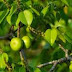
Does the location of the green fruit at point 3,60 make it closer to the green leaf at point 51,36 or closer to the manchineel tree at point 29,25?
the manchineel tree at point 29,25

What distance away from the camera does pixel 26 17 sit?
2.25 meters

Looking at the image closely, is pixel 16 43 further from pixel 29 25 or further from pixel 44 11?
pixel 44 11

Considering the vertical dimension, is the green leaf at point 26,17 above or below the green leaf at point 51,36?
above

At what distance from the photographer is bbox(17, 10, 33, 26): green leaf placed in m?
2.25

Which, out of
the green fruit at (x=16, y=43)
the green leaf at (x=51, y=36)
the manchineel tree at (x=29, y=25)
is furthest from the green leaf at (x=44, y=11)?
the green fruit at (x=16, y=43)

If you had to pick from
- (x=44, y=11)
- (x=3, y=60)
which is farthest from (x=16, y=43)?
(x=44, y=11)

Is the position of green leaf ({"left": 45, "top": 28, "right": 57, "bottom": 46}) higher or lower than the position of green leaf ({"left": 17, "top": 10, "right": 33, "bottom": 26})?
lower

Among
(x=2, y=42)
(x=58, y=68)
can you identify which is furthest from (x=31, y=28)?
(x=2, y=42)

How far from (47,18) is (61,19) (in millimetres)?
194

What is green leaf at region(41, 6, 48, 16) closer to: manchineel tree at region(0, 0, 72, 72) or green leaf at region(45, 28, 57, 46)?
manchineel tree at region(0, 0, 72, 72)

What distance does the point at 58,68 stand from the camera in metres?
3.21

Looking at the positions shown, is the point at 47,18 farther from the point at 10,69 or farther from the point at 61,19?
the point at 10,69

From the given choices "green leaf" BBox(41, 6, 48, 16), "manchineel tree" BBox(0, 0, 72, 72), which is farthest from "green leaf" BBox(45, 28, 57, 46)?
"green leaf" BBox(41, 6, 48, 16)

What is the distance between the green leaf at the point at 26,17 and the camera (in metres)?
2.25
